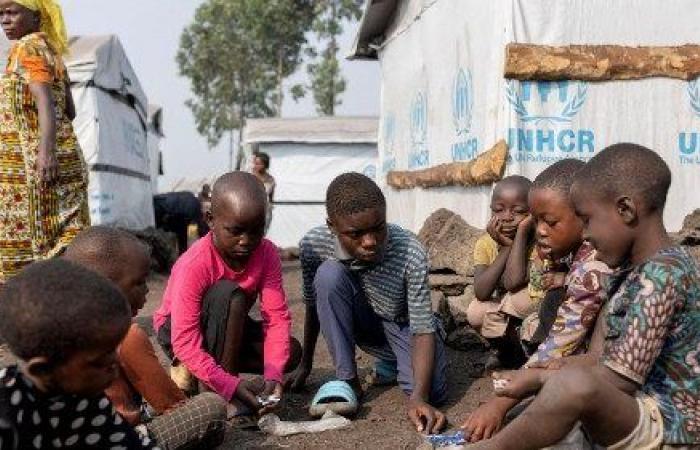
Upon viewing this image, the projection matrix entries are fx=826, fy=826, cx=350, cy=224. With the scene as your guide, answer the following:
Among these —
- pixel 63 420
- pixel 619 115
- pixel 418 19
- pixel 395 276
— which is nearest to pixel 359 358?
pixel 395 276

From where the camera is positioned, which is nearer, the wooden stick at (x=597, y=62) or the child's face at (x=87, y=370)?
the child's face at (x=87, y=370)

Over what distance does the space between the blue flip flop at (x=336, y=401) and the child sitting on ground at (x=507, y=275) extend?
2.79ft

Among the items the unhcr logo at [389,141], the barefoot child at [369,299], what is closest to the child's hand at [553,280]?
the barefoot child at [369,299]

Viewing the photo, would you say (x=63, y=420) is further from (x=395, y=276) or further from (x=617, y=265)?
(x=395, y=276)

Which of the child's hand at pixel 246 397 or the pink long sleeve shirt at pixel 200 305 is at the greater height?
the pink long sleeve shirt at pixel 200 305

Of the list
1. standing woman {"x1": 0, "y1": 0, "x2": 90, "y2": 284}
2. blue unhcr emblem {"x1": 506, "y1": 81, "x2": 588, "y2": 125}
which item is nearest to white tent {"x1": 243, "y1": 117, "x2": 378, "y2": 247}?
blue unhcr emblem {"x1": 506, "y1": 81, "x2": 588, "y2": 125}

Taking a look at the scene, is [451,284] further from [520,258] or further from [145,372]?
[145,372]

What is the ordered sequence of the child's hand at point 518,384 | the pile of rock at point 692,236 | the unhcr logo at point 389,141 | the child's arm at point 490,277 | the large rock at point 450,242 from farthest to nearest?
the unhcr logo at point 389,141 < the large rock at point 450,242 < the pile of rock at point 692,236 < the child's arm at point 490,277 < the child's hand at point 518,384

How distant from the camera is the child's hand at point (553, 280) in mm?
3297

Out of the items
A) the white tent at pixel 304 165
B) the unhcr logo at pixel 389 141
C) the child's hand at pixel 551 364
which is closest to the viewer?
the child's hand at pixel 551 364

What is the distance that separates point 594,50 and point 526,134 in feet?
2.08

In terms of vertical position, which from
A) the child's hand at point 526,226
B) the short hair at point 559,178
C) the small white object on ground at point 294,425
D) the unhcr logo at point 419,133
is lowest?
the small white object on ground at point 294,425

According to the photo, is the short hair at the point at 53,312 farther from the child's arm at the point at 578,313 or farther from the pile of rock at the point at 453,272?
the pile of rock at the point at 453,272

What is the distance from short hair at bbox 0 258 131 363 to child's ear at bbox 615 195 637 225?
4.41ft
